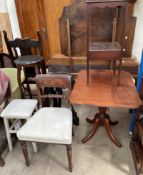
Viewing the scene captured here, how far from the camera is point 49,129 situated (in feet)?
4.70

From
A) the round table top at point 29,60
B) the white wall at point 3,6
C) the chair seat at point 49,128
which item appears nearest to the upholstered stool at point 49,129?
the chair seat at point 49,128

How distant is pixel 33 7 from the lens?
2.92 m

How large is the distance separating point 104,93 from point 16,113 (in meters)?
0.91

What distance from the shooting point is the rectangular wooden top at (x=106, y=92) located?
1331 millimetres

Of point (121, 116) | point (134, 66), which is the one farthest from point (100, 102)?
point (121, 116)

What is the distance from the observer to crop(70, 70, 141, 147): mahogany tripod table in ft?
4.38

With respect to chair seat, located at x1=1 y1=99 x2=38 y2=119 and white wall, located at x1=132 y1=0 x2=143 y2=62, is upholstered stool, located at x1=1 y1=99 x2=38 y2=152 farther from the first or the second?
white wall, located at x1=132 y1=0 x2=143 y2=62

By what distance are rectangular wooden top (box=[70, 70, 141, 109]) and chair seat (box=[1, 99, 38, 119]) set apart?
→ 52 cm

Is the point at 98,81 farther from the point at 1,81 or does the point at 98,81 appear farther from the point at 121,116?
the point at 1,81

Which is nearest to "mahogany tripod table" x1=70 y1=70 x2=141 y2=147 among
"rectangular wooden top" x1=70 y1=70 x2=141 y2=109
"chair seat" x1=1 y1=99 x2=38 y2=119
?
"rectangular wooden top" x1=70 y1=70 x2=141 y2=109

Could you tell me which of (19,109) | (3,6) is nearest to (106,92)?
(19,109)

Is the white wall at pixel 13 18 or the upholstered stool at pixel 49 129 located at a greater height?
the white wall at pixel 13 18

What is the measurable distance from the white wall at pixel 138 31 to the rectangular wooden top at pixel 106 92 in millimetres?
410

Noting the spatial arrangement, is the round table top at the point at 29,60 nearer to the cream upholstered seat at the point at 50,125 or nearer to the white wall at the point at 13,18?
the cream upholstered seat at the point at 50,125
